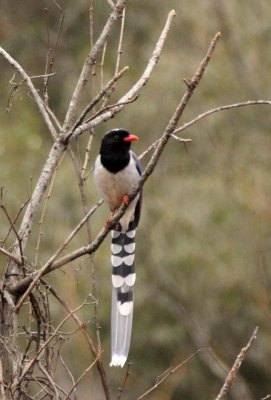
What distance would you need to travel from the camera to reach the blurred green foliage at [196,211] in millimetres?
13797

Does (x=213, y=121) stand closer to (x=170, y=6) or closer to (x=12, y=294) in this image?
(x=170, y=6)

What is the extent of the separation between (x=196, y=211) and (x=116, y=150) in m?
8.66

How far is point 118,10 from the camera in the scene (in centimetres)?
505

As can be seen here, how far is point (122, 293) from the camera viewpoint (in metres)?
5.95

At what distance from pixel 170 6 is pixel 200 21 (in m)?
3.93

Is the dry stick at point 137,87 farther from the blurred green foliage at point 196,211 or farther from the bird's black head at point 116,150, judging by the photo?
the blurred green foliage at point 196,211

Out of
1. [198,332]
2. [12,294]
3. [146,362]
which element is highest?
[146,362]

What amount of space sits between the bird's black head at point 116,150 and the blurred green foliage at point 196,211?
589 centimetres

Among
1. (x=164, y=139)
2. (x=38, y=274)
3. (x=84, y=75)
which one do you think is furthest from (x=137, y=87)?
(x=38, y=274)


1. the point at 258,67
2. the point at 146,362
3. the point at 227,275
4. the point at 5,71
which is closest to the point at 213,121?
the point at 258,67

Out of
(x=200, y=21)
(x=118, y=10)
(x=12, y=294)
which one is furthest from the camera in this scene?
(x=200, y=21)

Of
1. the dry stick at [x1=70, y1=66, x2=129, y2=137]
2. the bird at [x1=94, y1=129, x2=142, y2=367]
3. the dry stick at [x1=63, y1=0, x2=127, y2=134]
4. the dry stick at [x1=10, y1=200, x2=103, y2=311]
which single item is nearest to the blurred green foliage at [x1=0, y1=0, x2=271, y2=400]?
the bird at [x1=94, y1=129, x2=142, y2=367]

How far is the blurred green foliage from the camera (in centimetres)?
1380

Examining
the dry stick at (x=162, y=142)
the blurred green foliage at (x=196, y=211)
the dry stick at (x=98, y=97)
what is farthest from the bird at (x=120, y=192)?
the blurred green foliage at (x=196, y=211)
